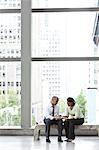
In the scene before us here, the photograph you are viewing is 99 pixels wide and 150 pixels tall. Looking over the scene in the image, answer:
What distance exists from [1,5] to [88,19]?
201cm

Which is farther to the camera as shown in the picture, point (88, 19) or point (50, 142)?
point (88, 19)

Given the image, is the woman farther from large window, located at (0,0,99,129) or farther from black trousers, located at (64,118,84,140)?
large window, located at (0,0,99,129)

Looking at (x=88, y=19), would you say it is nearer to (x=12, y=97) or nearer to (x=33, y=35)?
(x=33, y=35)

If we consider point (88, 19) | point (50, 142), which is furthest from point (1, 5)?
point (50, 142)

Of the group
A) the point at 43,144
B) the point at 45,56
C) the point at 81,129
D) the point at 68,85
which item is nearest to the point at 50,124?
the point at 43,144

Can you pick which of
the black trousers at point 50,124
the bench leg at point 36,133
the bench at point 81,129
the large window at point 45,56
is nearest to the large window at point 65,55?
the large window at point 45,56

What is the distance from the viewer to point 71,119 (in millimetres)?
7355

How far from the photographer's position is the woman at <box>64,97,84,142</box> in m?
7.32

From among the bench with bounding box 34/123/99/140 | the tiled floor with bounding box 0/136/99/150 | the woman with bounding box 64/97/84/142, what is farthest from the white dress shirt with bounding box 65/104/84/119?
the tiled floor with bounding box 0/136/99/150

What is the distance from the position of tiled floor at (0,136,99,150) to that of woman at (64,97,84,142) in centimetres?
19

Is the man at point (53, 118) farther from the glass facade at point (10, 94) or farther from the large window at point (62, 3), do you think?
the large window at point (62, 3)

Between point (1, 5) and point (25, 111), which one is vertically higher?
point (1, 5)

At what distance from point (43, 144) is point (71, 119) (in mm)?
789

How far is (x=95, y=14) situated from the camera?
27.5 feet
